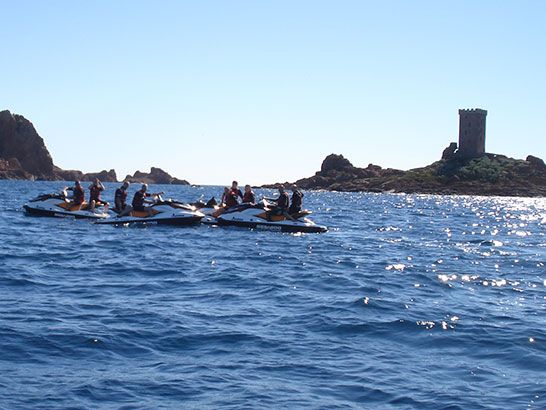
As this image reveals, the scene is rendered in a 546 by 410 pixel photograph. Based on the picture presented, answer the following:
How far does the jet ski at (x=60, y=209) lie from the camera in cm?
3303

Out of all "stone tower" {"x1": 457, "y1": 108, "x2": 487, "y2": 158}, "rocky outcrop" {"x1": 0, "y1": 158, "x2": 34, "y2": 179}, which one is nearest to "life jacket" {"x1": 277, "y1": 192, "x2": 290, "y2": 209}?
"stone tower" {"x1": 457, "y1": 108, "x2": 487, "y2": 158}

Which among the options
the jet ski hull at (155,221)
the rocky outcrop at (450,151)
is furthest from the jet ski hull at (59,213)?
the rocky outcrop at (450,151)

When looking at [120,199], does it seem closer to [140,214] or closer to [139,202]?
[139,202]

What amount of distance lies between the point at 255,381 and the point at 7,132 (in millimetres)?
194105

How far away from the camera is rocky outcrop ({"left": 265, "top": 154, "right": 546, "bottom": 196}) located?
124m

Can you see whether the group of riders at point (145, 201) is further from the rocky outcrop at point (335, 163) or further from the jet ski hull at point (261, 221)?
the rocky outcrop at point (335, 163)

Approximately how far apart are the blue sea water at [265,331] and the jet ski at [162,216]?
350 inches

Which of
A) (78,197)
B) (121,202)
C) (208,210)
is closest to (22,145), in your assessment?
(78,197)

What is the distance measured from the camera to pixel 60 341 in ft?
33.0

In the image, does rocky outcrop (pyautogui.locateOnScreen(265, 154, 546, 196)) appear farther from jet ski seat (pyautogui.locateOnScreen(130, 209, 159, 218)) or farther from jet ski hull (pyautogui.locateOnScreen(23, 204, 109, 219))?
jet ski seat (pyautogui.locateOnScreen(130, 209, 159, 218))

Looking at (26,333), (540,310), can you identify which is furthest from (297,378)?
(540,310)

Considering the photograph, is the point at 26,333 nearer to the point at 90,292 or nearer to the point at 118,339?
the point at 118,339

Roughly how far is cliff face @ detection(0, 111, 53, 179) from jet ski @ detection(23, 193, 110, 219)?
159601 mm

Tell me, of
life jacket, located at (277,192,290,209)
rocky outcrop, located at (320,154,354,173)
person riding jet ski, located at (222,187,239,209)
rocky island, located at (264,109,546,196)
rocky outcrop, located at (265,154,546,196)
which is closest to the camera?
life jacket, located at (277,192,290,209)
